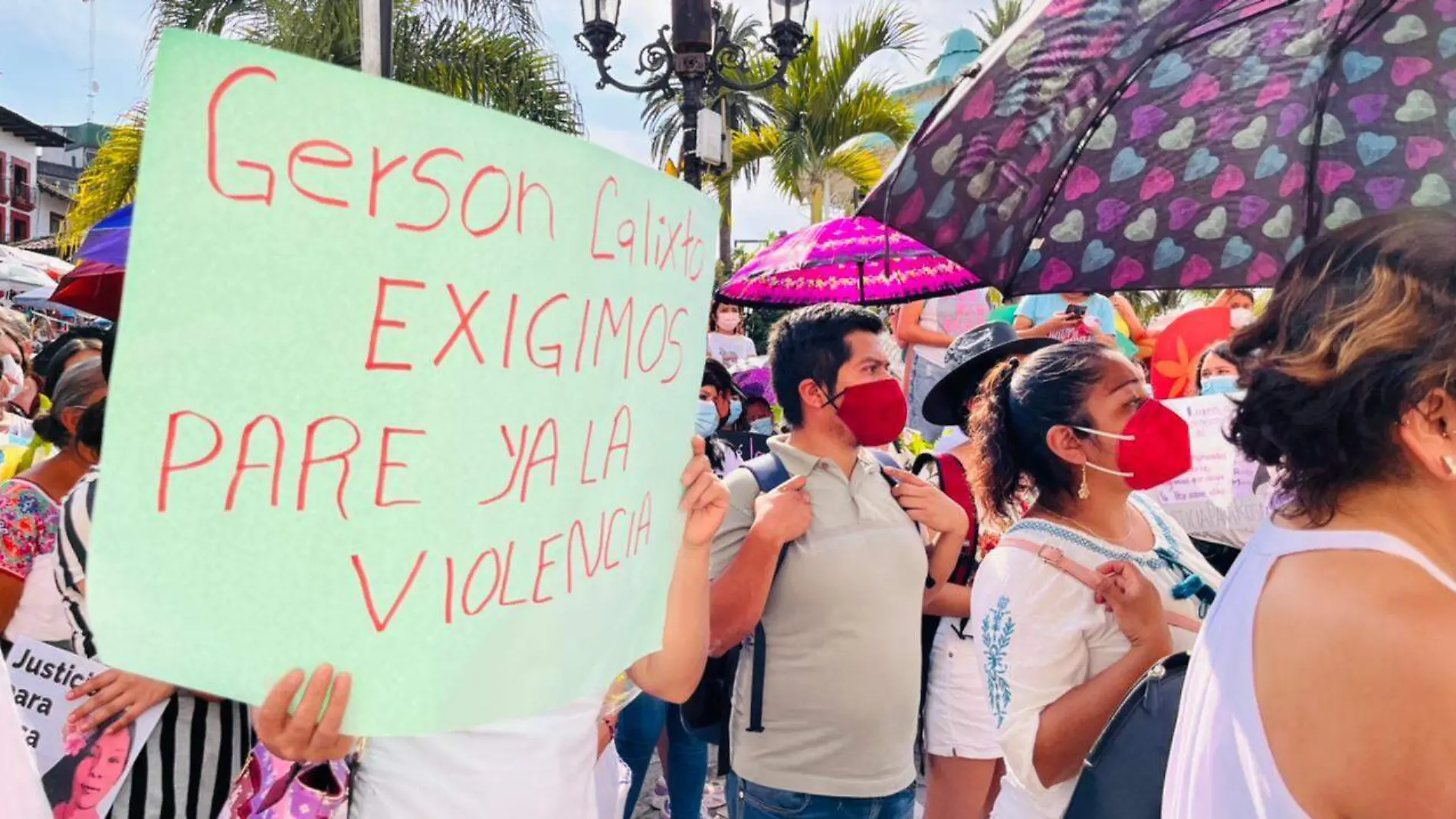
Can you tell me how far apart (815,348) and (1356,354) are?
155cm

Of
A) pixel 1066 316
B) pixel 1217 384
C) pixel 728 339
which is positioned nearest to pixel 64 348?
pixel 1066 316

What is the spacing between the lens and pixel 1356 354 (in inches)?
43.3

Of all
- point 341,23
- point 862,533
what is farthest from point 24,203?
point 862,533

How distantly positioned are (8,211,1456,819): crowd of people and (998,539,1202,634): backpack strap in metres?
0.01

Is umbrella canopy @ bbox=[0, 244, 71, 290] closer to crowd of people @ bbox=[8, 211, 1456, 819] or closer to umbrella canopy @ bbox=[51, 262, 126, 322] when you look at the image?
umbrella canopy @ bbox=[51, 262, 126, 322]

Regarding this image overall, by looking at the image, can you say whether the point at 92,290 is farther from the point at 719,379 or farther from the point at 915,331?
the point at 915,331

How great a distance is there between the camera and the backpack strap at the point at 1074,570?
179 centimetres

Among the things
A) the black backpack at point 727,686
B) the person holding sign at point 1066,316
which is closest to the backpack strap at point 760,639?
the black backpack at point 727,686

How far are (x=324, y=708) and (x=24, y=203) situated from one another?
57031 millimetres

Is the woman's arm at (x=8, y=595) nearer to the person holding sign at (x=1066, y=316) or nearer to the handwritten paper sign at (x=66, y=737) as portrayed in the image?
the handwritten paper sign at (x=66, y=737)

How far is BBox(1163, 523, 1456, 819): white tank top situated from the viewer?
1.01 metres

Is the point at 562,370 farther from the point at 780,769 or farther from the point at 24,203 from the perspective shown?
the point at 24,203

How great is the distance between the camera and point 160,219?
2.65 ft

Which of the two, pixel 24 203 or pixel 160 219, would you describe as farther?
pixel 24 203
